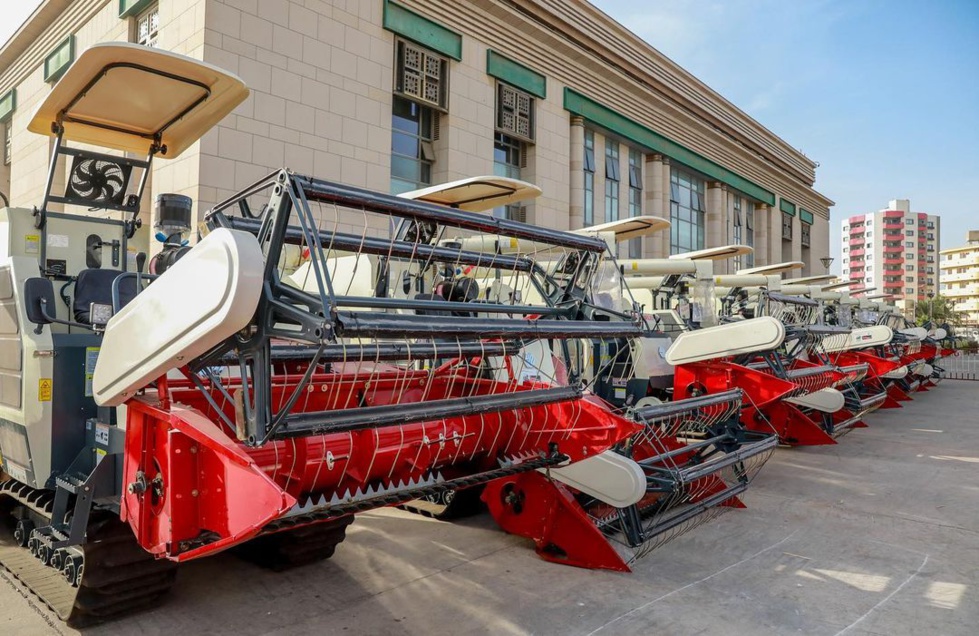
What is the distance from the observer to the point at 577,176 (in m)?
18.2

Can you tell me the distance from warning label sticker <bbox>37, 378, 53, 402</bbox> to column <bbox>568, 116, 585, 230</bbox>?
15.4m

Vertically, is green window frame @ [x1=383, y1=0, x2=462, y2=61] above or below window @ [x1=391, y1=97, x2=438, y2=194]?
above

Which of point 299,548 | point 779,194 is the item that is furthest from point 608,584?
point 779,194

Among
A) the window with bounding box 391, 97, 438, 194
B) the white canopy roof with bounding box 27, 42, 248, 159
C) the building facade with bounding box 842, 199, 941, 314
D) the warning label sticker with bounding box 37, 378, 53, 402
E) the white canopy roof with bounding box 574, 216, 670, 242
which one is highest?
the building facade with bounding box 842, 199, 941, 314

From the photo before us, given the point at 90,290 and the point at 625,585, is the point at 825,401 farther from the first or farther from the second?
the point at 90,290

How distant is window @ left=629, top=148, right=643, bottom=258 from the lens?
70.9 ft

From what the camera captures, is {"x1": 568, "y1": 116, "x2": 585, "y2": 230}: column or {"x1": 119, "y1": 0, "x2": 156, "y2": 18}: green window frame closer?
{"x1": 119, "y1": 0, "x2": 156, "y2": 18}: green window frame

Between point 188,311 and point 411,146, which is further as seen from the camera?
point 411,146

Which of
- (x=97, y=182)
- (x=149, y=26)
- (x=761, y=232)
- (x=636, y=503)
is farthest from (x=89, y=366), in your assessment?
(x=761, y=232)

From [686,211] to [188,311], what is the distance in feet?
78.9

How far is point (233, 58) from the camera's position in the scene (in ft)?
35.0

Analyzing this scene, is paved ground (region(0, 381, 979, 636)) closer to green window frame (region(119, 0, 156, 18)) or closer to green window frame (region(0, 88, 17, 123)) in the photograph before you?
green window frame (region(119, 0, 156, 18))

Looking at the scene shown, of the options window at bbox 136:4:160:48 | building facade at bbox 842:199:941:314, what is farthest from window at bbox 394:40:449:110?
building facade at bbox 842:199:941:314

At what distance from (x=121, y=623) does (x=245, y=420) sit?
1815mm
